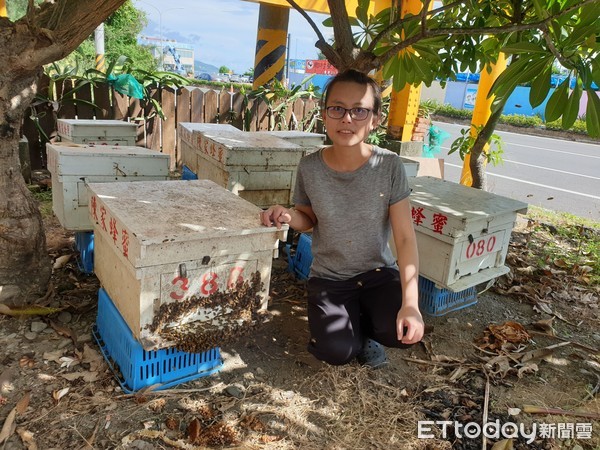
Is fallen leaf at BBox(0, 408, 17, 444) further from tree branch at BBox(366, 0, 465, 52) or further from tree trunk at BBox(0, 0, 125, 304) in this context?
tree branch at BBox(366, 0, 465, 52)

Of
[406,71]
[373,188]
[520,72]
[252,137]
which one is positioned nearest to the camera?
[520,72]

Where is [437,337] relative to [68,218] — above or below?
below

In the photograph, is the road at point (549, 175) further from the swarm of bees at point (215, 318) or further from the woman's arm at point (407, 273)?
the swarm of bees at point (215, 318)

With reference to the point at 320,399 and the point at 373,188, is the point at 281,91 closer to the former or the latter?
the point at 373,188

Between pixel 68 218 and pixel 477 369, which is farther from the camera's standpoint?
pixel 68 218

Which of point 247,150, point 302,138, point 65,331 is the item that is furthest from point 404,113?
point 65,331

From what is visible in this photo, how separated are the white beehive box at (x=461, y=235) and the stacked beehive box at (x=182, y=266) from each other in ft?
3.80

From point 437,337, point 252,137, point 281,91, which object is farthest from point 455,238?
point 281,91

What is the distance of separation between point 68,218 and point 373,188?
204cm

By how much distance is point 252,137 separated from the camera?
3.98 m

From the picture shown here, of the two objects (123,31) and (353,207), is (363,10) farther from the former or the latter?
(123,31)

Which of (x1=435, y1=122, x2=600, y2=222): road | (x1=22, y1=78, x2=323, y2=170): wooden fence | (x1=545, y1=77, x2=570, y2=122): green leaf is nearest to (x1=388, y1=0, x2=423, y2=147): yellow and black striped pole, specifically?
(x1=22, y1=78, x2=323, y2=170): wooden fence

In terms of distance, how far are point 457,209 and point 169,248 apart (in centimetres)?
185

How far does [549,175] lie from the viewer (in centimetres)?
1051
